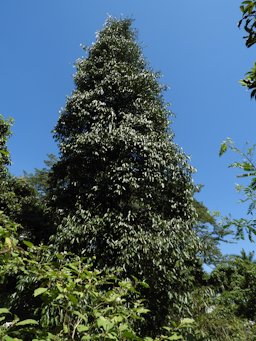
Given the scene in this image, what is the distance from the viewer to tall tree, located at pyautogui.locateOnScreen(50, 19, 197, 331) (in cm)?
716

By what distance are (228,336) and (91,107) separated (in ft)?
25.5

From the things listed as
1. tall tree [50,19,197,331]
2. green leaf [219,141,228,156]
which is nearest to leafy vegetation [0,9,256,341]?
tall tree [50,19,197,331]

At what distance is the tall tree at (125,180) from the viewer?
7.16 metres

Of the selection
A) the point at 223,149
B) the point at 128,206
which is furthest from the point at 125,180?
the point at 223,149

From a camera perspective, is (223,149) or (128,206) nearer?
(223,149)

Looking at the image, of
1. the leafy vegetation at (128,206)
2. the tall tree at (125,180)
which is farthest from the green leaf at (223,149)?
the tall tree at (125,180)

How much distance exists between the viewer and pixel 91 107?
9594 mm

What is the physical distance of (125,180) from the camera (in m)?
7.88

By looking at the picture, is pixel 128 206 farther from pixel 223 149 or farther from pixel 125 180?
pixel 223 149

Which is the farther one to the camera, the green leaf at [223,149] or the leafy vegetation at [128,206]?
the leafy vegetation at [128,206]

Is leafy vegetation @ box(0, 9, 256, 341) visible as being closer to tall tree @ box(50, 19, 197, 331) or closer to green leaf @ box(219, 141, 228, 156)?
tall tree @ box(50, 19, 197, 331)

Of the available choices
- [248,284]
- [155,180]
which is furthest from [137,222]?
[248,284]

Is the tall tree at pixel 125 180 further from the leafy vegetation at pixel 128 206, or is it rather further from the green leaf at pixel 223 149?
the green leaf at pixel 223 149

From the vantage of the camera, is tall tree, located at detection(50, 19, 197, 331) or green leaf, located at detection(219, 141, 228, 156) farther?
tall tree, located at detection(50, 19, 197, 331)
